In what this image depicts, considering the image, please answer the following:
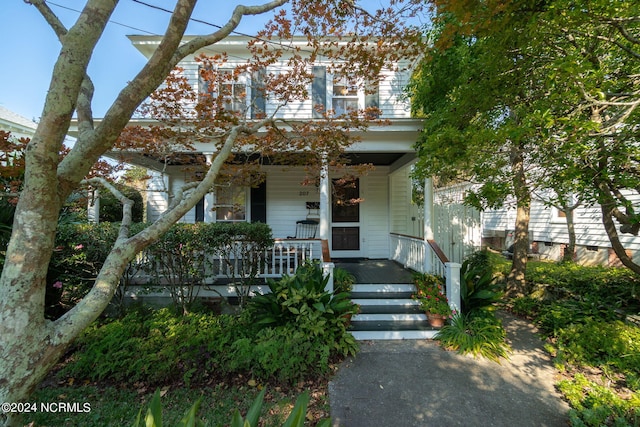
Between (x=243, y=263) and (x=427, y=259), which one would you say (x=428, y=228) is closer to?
(x=427, y=259)

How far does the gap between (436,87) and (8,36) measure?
776 centimetres

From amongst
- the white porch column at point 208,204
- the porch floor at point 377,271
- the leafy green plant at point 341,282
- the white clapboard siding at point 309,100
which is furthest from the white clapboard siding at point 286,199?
the leafy green plant at point 341,282

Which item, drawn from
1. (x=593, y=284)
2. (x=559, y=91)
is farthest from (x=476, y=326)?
(x=559, y=91)

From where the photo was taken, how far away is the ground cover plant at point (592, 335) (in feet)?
9.31

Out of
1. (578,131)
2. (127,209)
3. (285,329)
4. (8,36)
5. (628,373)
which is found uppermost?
(8,36)

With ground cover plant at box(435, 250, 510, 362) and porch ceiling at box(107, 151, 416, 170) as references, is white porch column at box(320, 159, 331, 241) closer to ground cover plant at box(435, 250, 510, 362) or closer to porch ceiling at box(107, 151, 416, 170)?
porch ceiling at box(107, 151, 416, 170)

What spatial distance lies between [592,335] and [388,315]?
8.91ft

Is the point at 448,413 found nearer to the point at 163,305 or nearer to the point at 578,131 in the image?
the point at 578,131

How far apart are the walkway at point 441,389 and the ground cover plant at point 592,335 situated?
0.72ft

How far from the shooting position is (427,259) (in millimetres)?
5840

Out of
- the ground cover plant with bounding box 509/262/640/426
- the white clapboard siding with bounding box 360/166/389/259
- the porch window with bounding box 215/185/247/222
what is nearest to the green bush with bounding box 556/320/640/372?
the ground cover plant with bounding box 509/262/640/426

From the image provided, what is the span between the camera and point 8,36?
16.1 feet

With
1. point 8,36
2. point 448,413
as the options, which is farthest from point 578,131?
point 8,36

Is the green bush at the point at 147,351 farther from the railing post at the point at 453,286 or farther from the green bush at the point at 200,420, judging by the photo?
the railing post at the point at 453,286
